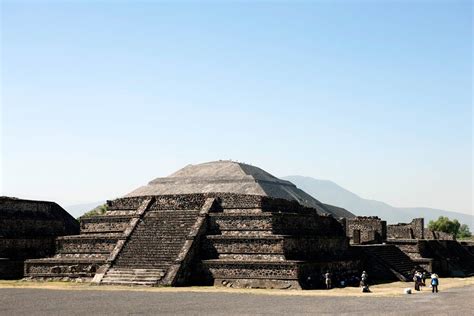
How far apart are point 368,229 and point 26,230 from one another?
2674cm

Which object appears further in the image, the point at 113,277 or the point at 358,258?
the point at 358,258

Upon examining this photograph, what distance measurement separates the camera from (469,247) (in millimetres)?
61312

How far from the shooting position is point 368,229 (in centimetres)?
5553

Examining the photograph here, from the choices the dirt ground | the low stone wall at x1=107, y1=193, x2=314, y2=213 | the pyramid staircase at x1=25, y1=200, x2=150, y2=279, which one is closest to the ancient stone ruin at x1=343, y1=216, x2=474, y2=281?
the dirt ground

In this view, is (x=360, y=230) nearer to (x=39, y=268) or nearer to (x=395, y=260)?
(x=395, y=260)

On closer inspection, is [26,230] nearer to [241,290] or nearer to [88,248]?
[88,248]

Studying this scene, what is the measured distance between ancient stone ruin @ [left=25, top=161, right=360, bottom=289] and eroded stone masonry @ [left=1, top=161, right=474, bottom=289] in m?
0.05

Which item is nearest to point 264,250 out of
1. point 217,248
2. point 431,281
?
point 217,248

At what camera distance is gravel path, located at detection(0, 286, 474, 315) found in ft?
79.3

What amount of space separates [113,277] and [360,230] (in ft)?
85.0

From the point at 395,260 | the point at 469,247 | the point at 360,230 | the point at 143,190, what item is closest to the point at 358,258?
the point at 395,260

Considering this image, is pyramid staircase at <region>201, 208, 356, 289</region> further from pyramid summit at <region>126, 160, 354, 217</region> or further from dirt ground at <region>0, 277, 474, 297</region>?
pyramid summit at <region>126, 160, 354, 217</region>

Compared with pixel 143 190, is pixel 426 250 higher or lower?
lower

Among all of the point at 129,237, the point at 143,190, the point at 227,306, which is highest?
the point at 143,190
